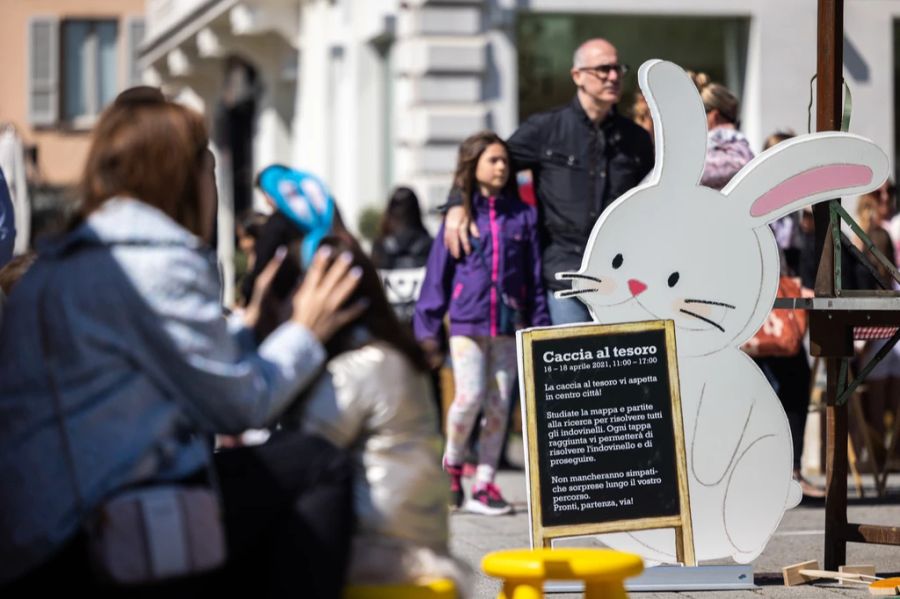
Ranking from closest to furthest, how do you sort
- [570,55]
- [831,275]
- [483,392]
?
[831,275] → [483,392] → [570,55]

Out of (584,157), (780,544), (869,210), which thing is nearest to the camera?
(780,544)

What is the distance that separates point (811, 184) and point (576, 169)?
70.1 inches

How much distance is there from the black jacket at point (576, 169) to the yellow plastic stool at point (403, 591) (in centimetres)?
397

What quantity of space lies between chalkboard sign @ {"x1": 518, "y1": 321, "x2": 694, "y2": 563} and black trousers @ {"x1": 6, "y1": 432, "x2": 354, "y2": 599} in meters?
2.34

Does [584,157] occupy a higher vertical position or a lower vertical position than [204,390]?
higher

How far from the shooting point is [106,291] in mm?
3781

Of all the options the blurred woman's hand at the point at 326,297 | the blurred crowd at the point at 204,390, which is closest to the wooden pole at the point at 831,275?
the blurred crowd at the point at 204,390

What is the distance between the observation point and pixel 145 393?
3.82m

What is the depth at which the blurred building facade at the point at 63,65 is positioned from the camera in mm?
35875

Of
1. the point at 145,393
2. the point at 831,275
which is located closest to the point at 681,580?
the point at 831,275

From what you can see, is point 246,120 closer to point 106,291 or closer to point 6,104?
point 6,104

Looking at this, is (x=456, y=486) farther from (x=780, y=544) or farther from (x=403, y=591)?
(x=403, y=591)

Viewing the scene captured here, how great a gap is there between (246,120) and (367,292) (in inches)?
876

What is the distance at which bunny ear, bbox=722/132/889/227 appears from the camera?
20.8ft
